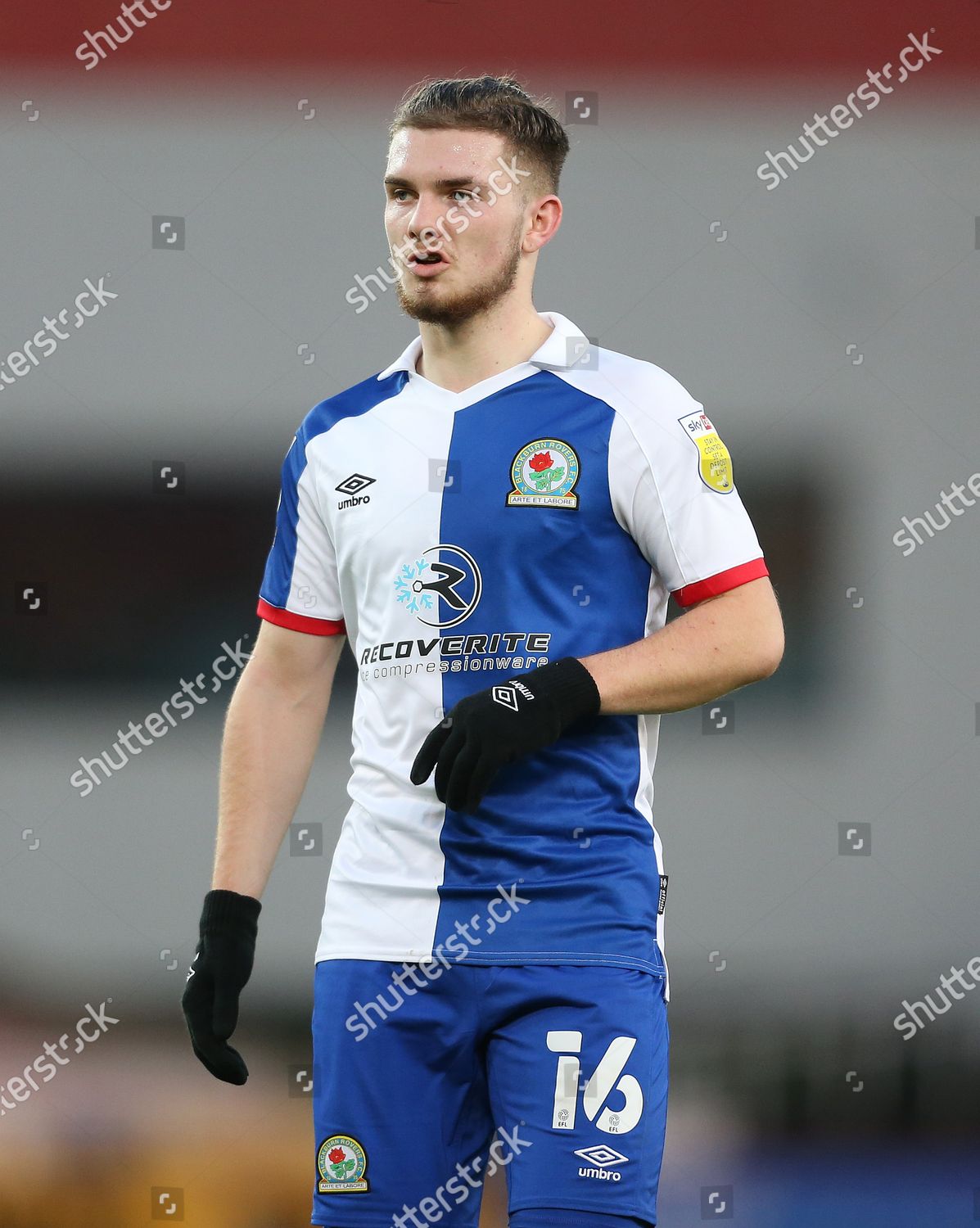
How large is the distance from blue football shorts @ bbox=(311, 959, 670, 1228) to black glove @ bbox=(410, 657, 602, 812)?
0.22m

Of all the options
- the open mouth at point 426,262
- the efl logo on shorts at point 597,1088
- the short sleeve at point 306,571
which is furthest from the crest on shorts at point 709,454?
the efl logo on shorts at point 597,1088

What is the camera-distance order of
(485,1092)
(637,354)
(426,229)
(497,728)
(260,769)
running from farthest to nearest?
(637,354) → (260,769) → (426,229) → (485,1092) → (497,728)

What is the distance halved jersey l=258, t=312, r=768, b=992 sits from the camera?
1.59m

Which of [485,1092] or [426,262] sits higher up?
[426,262]

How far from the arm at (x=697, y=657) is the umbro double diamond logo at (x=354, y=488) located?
1.22 feet

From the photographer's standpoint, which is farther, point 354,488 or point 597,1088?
point 354,488

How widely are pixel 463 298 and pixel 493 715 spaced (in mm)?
547

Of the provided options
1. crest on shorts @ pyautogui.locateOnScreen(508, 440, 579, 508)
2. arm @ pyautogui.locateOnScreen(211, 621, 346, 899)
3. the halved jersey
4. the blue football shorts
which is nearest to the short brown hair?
the halved jersey

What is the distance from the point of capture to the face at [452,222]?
1.72m

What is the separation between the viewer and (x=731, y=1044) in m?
3.49

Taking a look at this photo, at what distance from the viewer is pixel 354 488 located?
1.78 m

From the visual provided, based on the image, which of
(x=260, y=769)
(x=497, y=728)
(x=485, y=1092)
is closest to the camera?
(x=497, y=728)

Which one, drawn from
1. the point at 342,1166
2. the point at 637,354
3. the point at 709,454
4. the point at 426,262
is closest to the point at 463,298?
the point at 426,262

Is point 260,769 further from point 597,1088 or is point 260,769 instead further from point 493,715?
point 597,1088
